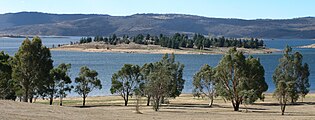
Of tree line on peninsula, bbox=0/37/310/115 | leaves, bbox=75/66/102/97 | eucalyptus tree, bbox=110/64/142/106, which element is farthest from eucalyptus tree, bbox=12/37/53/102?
eucalyptus tree, bbox=110/64/142/106

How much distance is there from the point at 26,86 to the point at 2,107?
23.4 meters

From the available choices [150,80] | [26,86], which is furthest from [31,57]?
[150,80]

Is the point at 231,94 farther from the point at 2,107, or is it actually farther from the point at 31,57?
the point at 2,107

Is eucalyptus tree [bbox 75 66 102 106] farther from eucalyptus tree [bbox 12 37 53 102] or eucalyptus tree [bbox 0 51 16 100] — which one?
eucalyptus tree [bbox 0 51 16 100]

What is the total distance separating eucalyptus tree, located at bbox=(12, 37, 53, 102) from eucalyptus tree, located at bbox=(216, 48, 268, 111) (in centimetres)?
1974

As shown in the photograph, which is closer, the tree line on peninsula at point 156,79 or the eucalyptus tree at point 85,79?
the tree line on peninsula at point 156,79

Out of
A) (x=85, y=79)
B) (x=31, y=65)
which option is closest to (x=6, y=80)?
(x=31, y=65)

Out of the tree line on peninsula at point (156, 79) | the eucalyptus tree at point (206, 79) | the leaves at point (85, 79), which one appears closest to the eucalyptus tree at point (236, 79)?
the tree line on peninsula at point (156, 79)

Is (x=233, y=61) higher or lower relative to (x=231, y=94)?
higher

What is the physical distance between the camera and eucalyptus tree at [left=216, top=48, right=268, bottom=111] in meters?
57.2

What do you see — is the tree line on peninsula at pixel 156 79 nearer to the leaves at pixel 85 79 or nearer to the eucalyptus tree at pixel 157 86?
the eucalyptus tree at pixel 157 86

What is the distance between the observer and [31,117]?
3203 centimetres

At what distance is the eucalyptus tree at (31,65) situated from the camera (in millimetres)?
56500

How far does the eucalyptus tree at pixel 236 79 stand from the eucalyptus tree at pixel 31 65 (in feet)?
64.8
